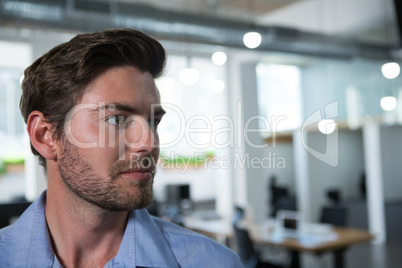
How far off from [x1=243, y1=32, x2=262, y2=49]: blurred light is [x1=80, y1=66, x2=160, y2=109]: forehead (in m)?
3.22

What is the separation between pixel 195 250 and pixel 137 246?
196 millimetres

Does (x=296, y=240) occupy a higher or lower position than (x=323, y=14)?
lower

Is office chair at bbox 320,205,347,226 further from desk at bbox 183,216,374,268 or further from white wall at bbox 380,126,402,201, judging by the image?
white wall at bbox 380,126,402,201

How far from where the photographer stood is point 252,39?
15.0ft

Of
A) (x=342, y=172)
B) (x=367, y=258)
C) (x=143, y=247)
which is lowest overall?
(x=367, y=258)

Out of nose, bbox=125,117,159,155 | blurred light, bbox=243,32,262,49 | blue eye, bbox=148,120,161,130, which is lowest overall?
nose, bbox=125,117,159,155

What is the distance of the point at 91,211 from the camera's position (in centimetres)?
126

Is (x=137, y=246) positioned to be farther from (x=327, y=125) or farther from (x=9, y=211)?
(x=327, y=125)

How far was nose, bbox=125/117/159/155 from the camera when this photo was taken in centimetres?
125

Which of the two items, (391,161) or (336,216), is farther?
(391,161)

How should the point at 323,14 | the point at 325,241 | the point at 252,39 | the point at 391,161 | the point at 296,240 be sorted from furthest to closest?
the point at 391,161 < the point at 323,14 < the point at 296,240 < the point at 325,241 < the point at 252,39

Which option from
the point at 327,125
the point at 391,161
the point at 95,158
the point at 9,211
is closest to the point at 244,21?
the point at 327,125

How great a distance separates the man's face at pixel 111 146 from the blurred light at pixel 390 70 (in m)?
4.56

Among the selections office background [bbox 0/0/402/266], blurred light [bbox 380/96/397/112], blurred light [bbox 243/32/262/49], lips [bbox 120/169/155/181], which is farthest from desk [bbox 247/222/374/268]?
lips [bbox 120/169/155/181]
